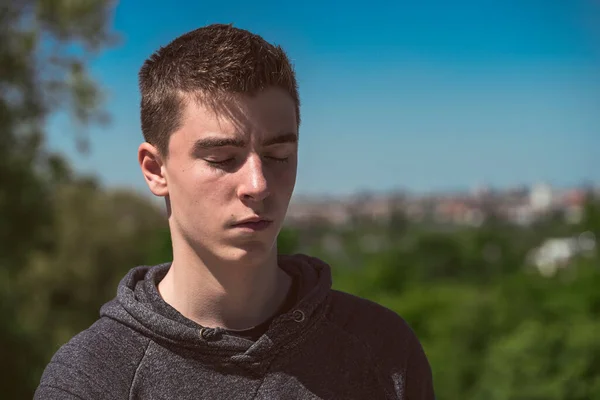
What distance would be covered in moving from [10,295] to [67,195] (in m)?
6.27

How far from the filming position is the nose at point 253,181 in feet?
6.24

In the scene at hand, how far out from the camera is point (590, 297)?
142 feet

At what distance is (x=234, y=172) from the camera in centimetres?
193

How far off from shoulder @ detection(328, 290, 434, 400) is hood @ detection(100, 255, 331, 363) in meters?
0.08

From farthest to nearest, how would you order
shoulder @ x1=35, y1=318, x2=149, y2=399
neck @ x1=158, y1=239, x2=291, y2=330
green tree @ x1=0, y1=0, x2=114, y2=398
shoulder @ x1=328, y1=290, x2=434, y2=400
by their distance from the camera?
green tree @ x1=0, y1=0, x2=114, y2=398
shoulder @ x1=328, y1=290, x2=434, y2=400
neck @ x1=158, y1=239, x2=291, y2=330
shoulder @ x1=35, y1=318, x2=149, y2=399

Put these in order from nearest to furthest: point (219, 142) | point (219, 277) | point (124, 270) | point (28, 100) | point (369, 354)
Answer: point (219, 142)
point (219, 277)
point (369, 354)
point (28, 100)
point (124, 270)

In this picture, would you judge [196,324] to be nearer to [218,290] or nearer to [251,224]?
[218,290]

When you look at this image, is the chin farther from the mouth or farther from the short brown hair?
the short brown hair

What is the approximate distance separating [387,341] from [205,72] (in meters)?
0.91

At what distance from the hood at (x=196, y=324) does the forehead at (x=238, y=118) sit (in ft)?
1.53

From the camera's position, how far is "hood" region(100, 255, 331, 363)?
76.7 inches

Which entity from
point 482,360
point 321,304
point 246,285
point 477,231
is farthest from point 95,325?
point 477,231

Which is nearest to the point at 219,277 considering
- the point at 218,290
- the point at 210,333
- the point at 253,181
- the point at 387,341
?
the point at 218,290

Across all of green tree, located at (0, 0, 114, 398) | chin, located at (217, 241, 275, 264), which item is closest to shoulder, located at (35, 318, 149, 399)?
chin, located at (217, 241, 275, 264)
